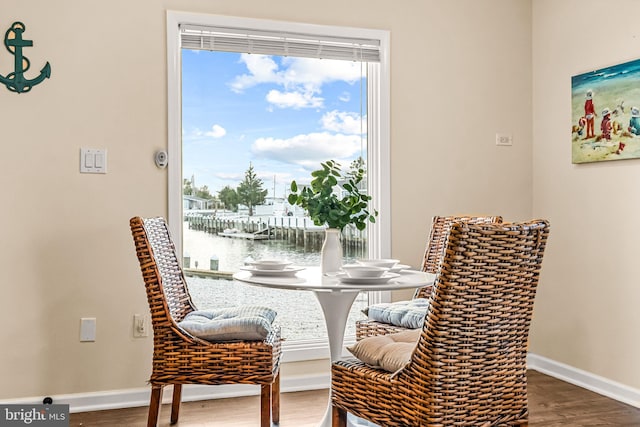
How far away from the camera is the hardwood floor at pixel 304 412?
9.52ft

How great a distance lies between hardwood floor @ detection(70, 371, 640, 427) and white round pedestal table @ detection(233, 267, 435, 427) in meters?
0.50

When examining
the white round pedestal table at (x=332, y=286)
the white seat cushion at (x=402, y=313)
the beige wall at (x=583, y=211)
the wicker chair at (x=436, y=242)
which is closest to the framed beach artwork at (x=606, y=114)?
the beige wall at (x=583, y=211)

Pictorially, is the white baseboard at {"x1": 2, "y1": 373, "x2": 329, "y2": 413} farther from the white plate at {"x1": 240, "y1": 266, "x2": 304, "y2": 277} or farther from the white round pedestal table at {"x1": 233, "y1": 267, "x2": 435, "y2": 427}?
the white plate at {"x1": 240, "y1": 266, "x2": 304, "y2": 277}

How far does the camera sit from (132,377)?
317 centimetres

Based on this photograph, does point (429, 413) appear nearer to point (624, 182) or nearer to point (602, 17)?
point (624, 182)

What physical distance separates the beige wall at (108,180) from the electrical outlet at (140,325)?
0.11 feet

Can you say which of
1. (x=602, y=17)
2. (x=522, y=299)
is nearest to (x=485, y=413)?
(x=522, y=299)

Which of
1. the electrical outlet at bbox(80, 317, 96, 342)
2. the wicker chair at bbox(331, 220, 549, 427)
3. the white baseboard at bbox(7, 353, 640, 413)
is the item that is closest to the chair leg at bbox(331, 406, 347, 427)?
the wicker chair at bbox(331, 220, 549, 427)

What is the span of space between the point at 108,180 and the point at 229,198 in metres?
0.68

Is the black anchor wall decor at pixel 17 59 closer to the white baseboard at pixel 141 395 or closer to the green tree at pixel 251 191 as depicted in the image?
the green tree at pixel 251 191

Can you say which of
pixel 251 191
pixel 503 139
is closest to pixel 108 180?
pixel 251 191

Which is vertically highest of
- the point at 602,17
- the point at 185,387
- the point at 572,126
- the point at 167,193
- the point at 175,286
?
the point at 602,17

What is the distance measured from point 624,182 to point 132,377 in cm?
283

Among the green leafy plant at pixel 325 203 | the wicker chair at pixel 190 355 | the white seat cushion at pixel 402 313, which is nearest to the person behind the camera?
the wicker chair at pixel 190 355
